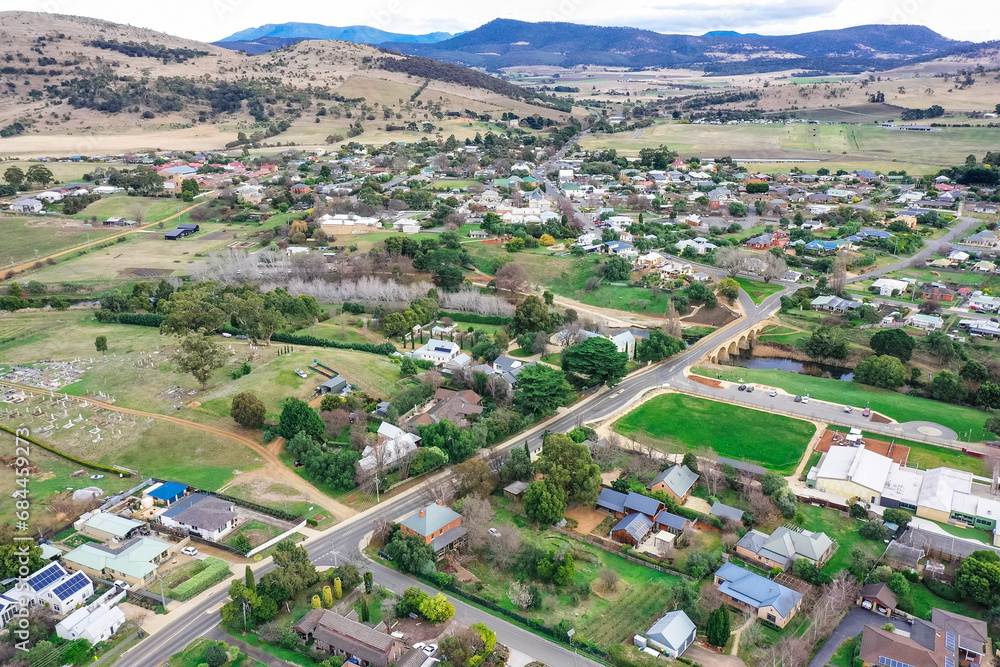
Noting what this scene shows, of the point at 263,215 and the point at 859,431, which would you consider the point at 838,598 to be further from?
the point at 263,215

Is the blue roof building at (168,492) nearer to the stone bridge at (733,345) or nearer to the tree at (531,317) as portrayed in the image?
the tree at (531,317)

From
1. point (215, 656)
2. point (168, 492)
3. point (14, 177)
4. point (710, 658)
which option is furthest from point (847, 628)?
point (14, 177)

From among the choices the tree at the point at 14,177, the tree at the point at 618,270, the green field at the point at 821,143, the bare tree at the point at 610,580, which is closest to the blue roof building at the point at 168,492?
the bare tree at the point at 610,580

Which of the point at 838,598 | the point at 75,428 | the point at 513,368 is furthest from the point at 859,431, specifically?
the point at 75,428

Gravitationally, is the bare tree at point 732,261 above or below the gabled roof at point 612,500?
above

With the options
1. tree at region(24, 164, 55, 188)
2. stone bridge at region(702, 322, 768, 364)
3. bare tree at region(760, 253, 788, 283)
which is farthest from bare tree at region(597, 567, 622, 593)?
tree at region(24, 164, 55, 188)

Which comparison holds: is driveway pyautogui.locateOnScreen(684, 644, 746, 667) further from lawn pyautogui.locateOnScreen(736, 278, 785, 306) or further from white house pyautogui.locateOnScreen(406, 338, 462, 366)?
lawn pyautogui.locateOnScreen(736, 278, 785, 306)
